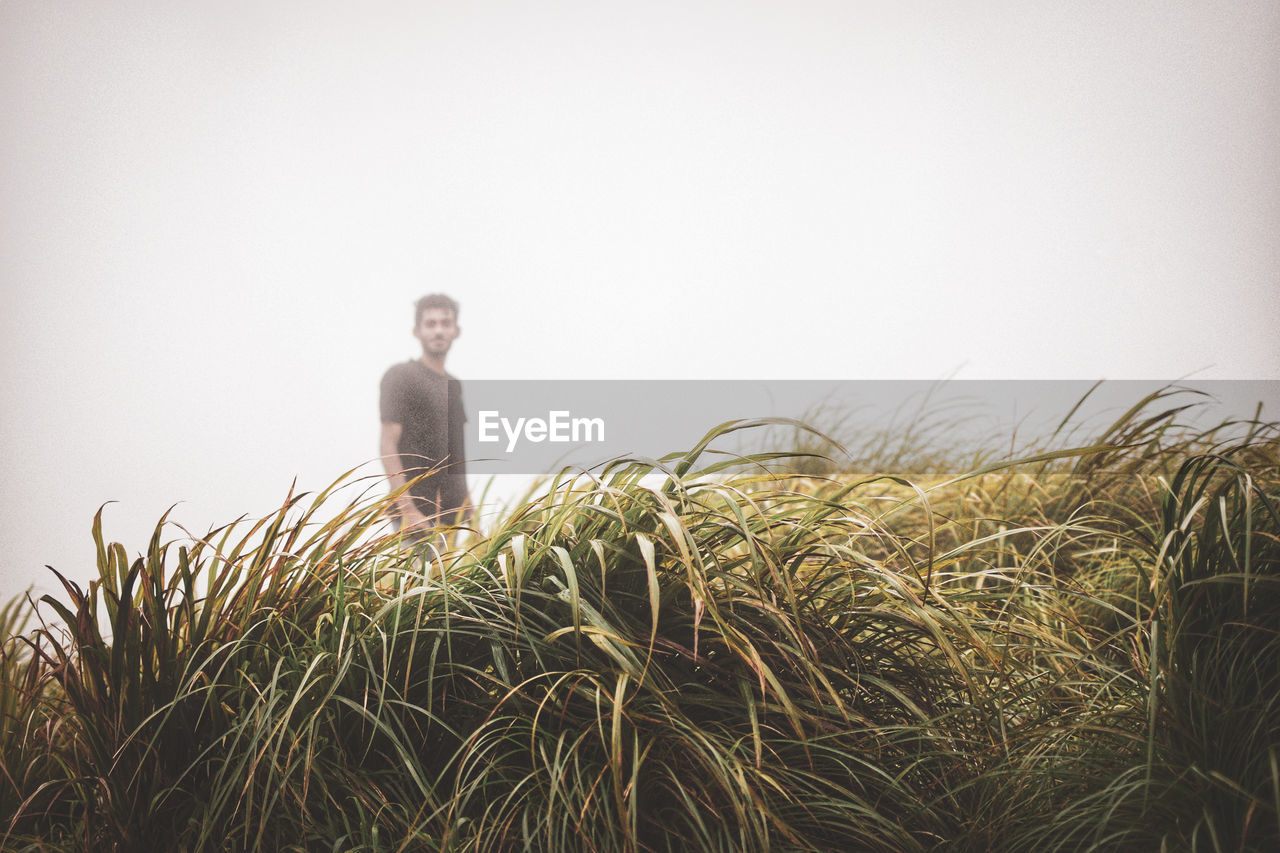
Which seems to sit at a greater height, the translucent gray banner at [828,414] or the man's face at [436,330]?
the man's face at [436,330]

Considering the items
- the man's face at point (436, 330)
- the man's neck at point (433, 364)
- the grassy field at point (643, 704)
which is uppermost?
the man's face at point (436, 330)

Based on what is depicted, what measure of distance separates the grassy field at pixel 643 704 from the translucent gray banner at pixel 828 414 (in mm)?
1812

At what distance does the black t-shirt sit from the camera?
9.28 ft

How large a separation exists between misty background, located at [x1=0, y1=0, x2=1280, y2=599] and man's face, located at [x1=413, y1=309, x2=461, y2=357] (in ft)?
0.27

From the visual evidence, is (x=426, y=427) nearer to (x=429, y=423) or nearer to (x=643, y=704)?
(x=429, y=423)

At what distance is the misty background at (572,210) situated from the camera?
3178 millimetres

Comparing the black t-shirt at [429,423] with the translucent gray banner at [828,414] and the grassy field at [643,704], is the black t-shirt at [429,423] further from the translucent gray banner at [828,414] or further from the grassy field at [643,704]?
the grassy field at [643,704]

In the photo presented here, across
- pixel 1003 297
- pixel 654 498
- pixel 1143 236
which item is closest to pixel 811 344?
pixel 1003 297

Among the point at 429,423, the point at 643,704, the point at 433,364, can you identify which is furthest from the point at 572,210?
the point at 643,704

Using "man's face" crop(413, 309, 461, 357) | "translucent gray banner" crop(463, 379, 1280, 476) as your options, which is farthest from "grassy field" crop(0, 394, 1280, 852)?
"man's face" crop(413, 309, 461, 357)

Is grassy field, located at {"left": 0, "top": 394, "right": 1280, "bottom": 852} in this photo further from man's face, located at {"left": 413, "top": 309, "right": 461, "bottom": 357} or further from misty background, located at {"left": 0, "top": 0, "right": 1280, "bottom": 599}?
misty background, located at {"left": 0, "top": 0, "right": 1280, "bottom": 599}

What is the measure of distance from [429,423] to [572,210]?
1.10m

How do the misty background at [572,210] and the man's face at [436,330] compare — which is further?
the man's face at [436,330]

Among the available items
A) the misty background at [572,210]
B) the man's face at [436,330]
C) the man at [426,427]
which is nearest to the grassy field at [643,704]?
the man at [426,427]
